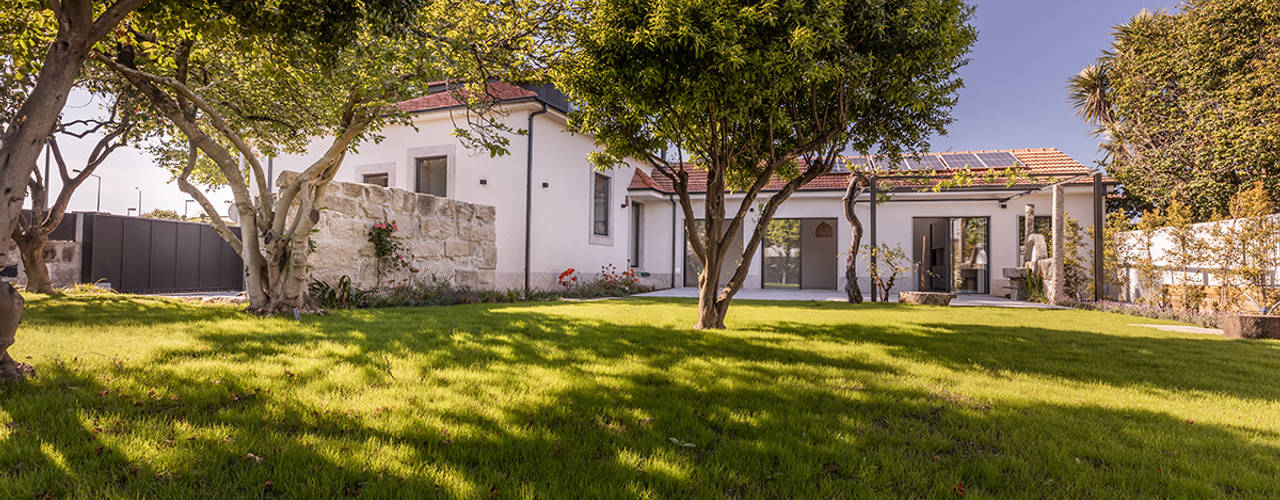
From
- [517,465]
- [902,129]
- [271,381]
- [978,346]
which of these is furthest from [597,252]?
[517,465]

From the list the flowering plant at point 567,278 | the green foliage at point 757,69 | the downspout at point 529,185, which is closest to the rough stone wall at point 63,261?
the downspout at point 529,185

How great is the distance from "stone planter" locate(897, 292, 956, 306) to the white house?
1.88 m

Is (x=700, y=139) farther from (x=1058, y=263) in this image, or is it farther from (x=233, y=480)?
(x=1058, y=263)

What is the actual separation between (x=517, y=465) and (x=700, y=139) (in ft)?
15.1

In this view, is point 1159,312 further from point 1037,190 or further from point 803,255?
point 803,255

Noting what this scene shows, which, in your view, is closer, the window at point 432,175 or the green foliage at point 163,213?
the window at point 432,175

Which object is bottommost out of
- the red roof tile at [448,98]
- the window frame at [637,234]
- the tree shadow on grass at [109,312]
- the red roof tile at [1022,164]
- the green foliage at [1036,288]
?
the tree shadow on grass at [109,312]

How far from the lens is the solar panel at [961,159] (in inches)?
620

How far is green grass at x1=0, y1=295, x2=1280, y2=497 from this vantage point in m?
2.04

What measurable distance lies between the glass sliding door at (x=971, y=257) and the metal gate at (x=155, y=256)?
18.9 m

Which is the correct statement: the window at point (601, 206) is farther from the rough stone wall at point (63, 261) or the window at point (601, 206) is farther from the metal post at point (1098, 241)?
the metal post at point (1098, 241)

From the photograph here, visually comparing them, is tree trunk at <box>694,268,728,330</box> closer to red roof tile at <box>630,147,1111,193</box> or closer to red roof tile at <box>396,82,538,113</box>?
red roof tile at <box>396,82,538,113</box>

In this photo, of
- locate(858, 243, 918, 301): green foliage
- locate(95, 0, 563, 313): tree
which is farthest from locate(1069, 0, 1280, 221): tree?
locate(95, 0, 563, 313): tree

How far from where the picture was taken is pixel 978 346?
5.36 meters
